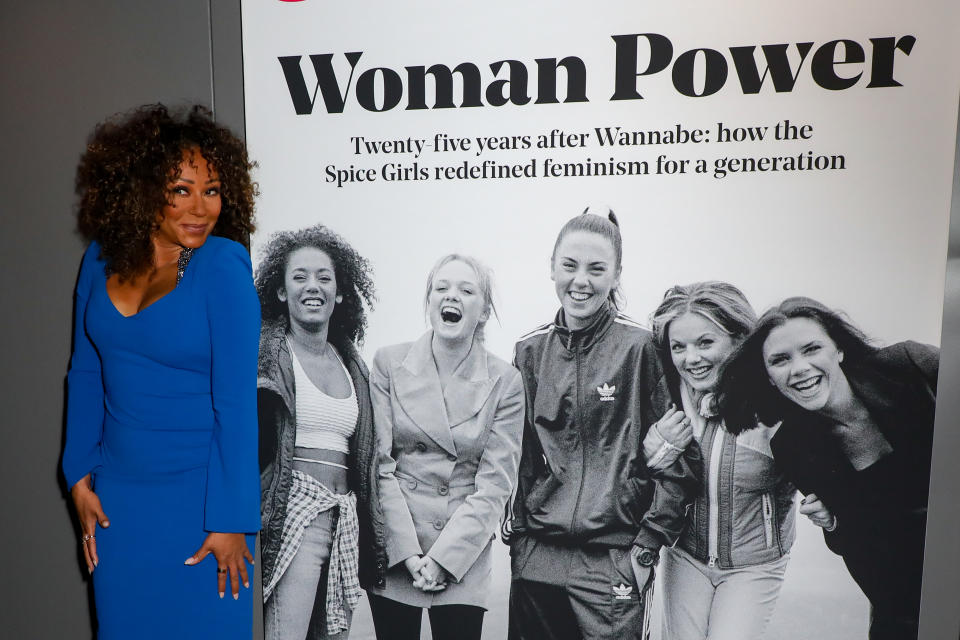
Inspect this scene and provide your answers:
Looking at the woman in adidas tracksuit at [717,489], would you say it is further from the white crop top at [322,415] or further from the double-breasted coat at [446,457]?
the white crop top at [322,415]

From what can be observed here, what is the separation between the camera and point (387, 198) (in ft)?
5.62

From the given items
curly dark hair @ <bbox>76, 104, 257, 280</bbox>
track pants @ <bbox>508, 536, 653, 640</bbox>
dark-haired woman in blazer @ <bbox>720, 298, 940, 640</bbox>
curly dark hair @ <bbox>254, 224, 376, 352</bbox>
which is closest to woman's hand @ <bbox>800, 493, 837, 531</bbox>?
dark-haired woman in blazer @ <bbox>720, 298, 940, 640</bbox>

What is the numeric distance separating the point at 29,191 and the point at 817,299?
85.7 inches

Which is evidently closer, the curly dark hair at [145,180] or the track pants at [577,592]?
the curly dark hair at [145,180]

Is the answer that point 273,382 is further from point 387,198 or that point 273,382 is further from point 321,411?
point 387,198

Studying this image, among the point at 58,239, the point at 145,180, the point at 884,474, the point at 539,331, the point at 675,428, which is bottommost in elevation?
the point at 884,474

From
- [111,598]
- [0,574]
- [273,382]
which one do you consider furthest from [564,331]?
[0,574]

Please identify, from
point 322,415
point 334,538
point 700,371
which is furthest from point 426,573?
point 700,371

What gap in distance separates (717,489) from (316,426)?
110cm

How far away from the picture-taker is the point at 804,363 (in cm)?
164

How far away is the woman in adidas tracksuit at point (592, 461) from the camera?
167 centimetres

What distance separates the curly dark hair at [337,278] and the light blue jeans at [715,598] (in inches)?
41.5

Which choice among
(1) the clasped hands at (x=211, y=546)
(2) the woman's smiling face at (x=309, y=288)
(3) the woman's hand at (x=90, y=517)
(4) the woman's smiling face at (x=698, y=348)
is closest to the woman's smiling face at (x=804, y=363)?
(4) the woman's smiling face at (x=698, y=348)

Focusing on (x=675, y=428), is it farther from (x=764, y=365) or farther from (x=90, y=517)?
(x=90, y=517)
